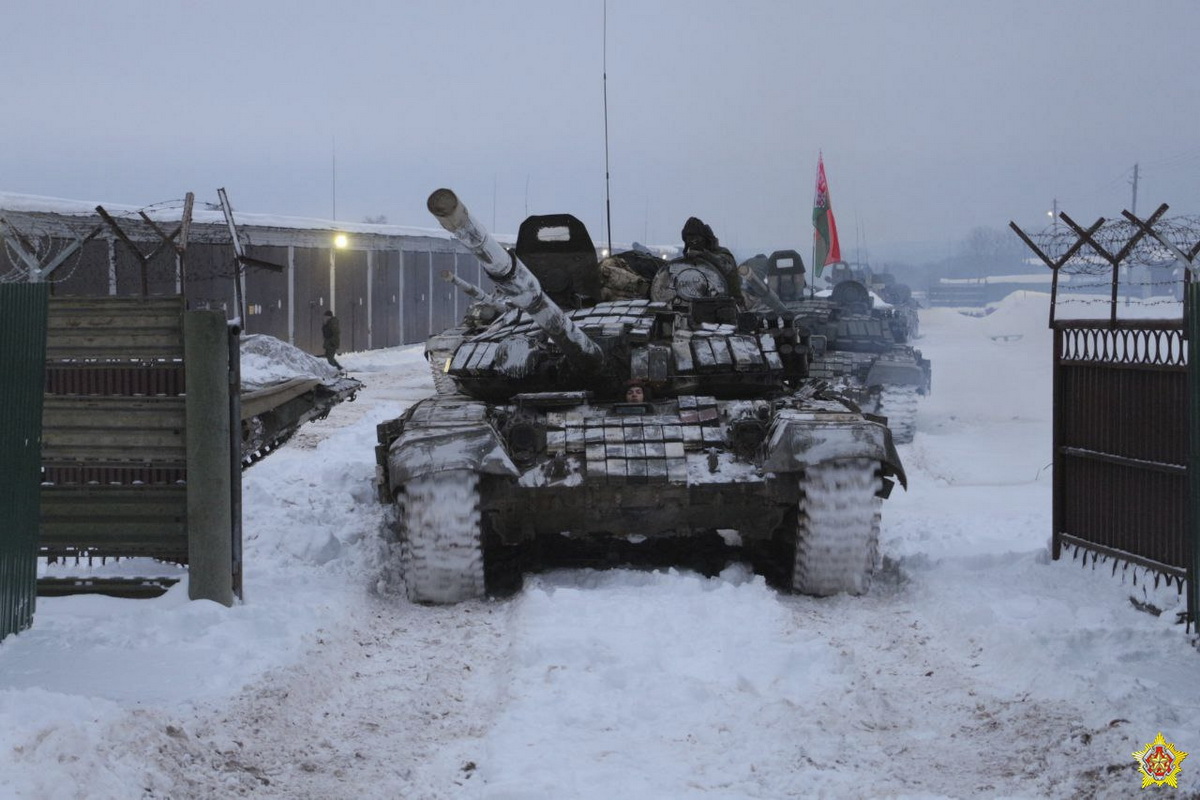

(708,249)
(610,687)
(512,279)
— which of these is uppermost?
(708,249)

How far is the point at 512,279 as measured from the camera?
7.80 metres

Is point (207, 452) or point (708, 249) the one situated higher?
point (708, 249)

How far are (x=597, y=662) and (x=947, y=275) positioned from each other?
11058 cm

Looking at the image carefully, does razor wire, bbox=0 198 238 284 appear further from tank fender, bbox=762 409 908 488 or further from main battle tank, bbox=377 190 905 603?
tank fender, bbox=762 409 908 488

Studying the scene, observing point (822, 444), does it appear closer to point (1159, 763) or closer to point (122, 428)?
point (1159, 763)

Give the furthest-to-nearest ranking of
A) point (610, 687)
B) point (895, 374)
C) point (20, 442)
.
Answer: point (895, 374) → point (20, 442) → point (610, 687)

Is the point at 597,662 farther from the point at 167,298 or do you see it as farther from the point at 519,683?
the point at 167,298

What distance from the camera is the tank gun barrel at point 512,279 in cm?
663

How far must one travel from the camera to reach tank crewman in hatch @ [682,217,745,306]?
12023 millimetres

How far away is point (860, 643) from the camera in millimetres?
6883

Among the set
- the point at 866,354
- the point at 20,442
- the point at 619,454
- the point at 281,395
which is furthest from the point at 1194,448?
the point at 866,354

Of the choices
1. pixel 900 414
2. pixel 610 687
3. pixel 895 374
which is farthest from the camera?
pixel 895 374

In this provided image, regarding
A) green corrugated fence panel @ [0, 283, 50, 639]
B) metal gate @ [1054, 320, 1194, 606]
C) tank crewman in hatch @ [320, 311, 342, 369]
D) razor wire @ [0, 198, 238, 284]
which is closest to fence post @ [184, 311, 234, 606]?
green corrugated fence panel @ [0, 283, 50, 639]

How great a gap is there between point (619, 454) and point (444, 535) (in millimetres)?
1236
